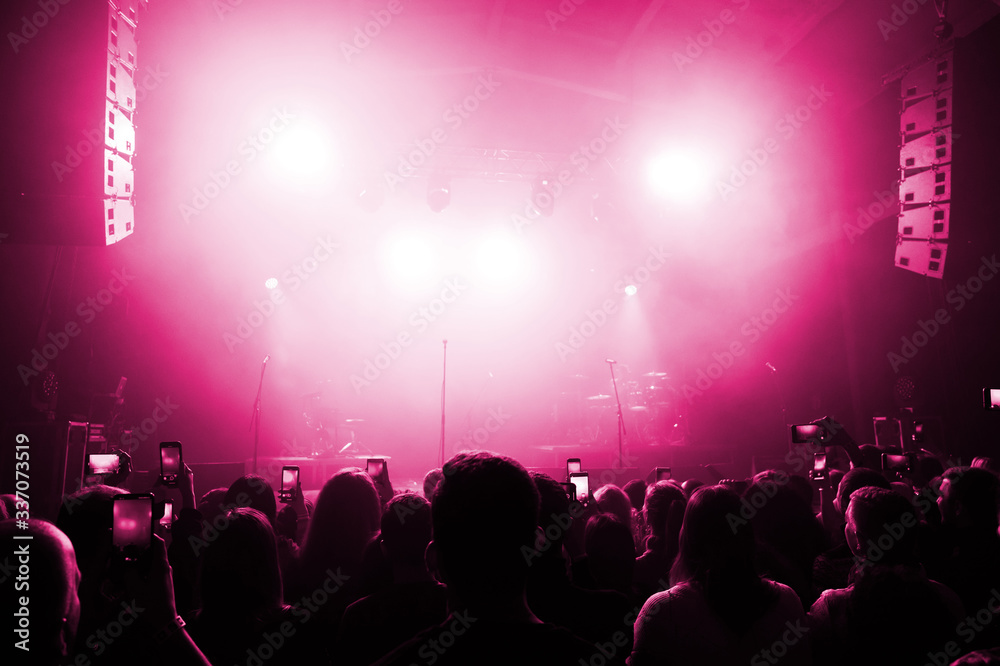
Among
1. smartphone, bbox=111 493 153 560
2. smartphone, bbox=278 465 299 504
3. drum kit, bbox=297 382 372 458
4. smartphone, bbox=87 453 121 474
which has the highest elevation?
smartphone, bbox=111 493 153 560

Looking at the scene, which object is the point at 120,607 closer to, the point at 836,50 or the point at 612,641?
the point at 612,641

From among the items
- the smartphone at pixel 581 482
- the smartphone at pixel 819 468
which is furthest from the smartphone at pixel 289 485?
the smartphone at pixel 819 468

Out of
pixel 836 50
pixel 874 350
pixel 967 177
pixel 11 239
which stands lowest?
pixel 874 350

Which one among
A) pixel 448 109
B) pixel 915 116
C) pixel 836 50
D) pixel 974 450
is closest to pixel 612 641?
pixel 915 116

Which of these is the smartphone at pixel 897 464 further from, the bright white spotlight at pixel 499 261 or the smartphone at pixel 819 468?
the bright white spotlight at pixel 499 261

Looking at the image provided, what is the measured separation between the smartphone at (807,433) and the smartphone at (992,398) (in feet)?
4.81

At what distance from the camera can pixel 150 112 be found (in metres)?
8.49

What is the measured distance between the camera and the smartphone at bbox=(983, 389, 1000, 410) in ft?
15.2

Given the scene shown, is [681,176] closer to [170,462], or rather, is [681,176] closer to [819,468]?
[819,468]

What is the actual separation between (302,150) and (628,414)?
7520 mm

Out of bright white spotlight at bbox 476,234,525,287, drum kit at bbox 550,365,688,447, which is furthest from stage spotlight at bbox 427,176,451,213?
drum kit at bbox 550,365,688,447

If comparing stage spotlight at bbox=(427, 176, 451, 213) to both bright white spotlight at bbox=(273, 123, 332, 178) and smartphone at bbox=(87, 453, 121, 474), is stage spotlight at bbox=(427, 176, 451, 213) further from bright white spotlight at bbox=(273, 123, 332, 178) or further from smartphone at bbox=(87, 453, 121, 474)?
smartphone at bbox=(87, 453, 121, 474)

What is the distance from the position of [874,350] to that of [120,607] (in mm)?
10288

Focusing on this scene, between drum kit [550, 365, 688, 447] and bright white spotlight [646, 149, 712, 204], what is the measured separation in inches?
134
